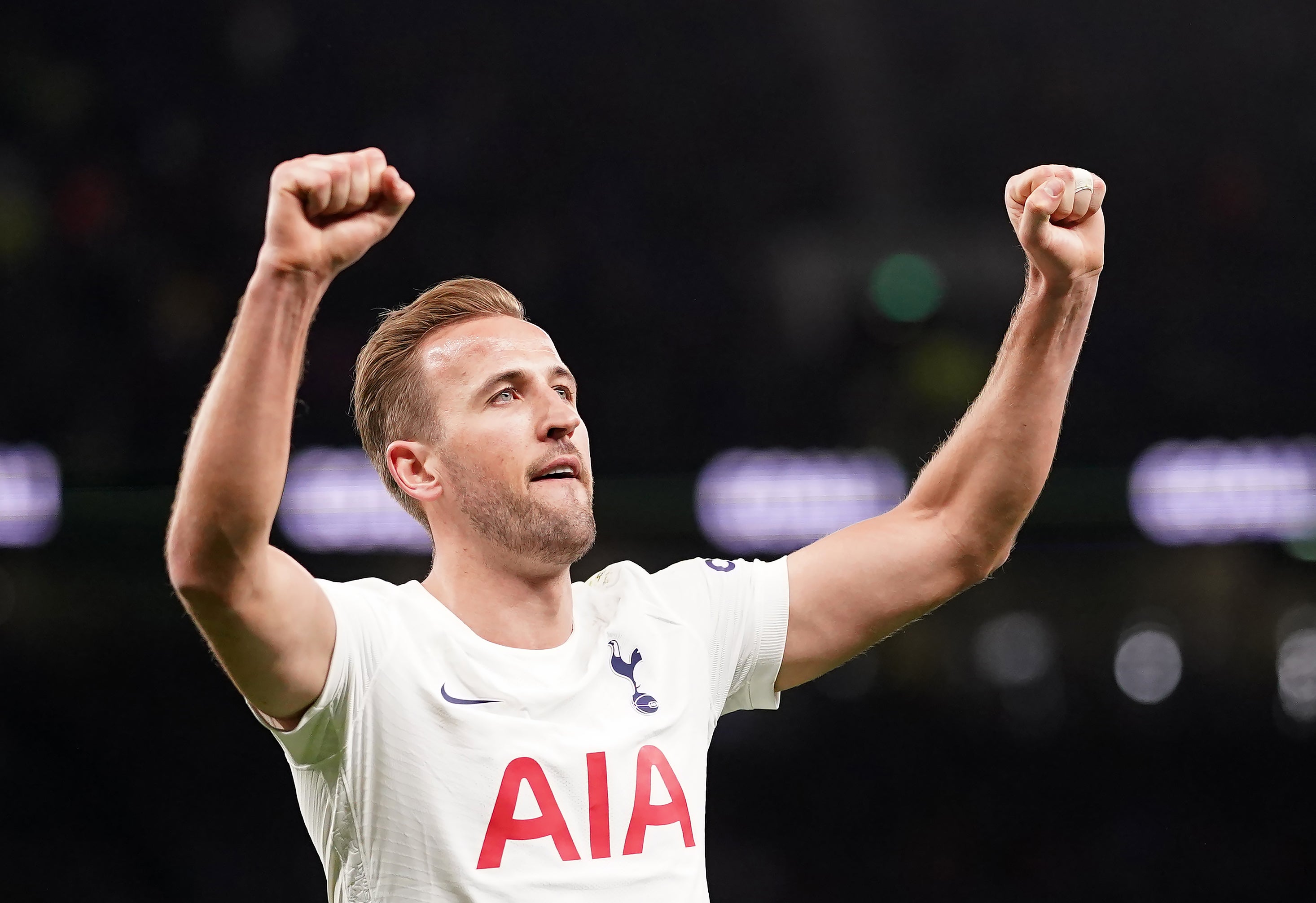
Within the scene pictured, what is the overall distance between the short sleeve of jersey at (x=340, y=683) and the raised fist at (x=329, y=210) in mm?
418

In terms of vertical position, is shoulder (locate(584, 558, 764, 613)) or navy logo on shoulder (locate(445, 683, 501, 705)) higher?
shoulder (locate(584, 558, 764, 613))

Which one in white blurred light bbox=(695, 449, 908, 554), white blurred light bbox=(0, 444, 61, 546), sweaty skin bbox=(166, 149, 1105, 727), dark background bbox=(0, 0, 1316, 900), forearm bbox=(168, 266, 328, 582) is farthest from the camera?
white blurred light bbox=(695, 449, 908, 554)

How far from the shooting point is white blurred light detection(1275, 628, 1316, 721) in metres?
4.31

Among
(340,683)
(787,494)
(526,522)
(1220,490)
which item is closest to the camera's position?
(340,683)

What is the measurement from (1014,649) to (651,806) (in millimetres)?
3008

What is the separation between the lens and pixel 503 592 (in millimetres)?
1736

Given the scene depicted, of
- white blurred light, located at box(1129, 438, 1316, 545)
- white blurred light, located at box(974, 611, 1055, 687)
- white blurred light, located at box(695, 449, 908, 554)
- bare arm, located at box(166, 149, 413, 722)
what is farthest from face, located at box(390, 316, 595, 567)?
white blurred light, located at box(1129, 438, 1316, 545)

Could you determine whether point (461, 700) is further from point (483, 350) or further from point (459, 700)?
point (483, 350)

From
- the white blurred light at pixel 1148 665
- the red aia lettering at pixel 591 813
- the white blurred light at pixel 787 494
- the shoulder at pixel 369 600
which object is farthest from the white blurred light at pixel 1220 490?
the shoulder at pixel 369 600

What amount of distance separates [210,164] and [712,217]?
5.58ft

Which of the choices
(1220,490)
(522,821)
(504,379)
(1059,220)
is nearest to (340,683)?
(522,821)

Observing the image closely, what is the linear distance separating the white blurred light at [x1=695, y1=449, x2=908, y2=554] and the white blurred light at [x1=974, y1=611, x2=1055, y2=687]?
64 cm

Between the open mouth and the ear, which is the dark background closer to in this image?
the ear

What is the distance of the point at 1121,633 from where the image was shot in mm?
4285
